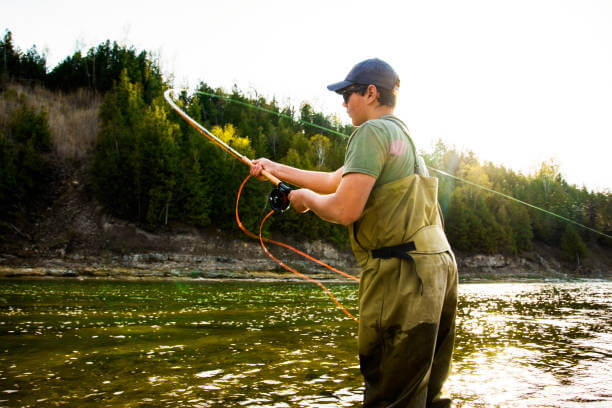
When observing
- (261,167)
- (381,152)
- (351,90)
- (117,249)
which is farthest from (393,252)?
(117,249)

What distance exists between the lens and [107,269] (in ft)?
106

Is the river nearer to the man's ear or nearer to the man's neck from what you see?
the man's neck

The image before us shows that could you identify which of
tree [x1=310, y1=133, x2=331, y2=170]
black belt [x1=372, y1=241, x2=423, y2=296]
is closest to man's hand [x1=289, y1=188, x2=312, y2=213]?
black belt [x1=372, y1=241, x2=423, y2=296]

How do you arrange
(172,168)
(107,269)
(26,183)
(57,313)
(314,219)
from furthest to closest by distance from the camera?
(314,219) < (172,168) < (26,183) < (107,269) < (57,313)

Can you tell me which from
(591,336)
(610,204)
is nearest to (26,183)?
(591,336)

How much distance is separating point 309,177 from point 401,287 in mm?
1474

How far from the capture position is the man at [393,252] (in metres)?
2.36

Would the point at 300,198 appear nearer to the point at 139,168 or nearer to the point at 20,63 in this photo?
the point at 139,168

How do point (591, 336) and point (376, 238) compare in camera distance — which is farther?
point (591, 336)

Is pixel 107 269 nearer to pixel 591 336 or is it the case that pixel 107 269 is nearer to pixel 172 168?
pixel 172 168

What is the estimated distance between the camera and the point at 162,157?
4569 cm

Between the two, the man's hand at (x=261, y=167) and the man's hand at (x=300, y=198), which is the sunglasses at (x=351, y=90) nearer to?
the man's hand at (x=300, y=198)

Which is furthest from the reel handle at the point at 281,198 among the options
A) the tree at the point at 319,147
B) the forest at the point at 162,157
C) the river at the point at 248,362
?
the tree at the point at 319,147

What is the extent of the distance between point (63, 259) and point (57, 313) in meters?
28.2
